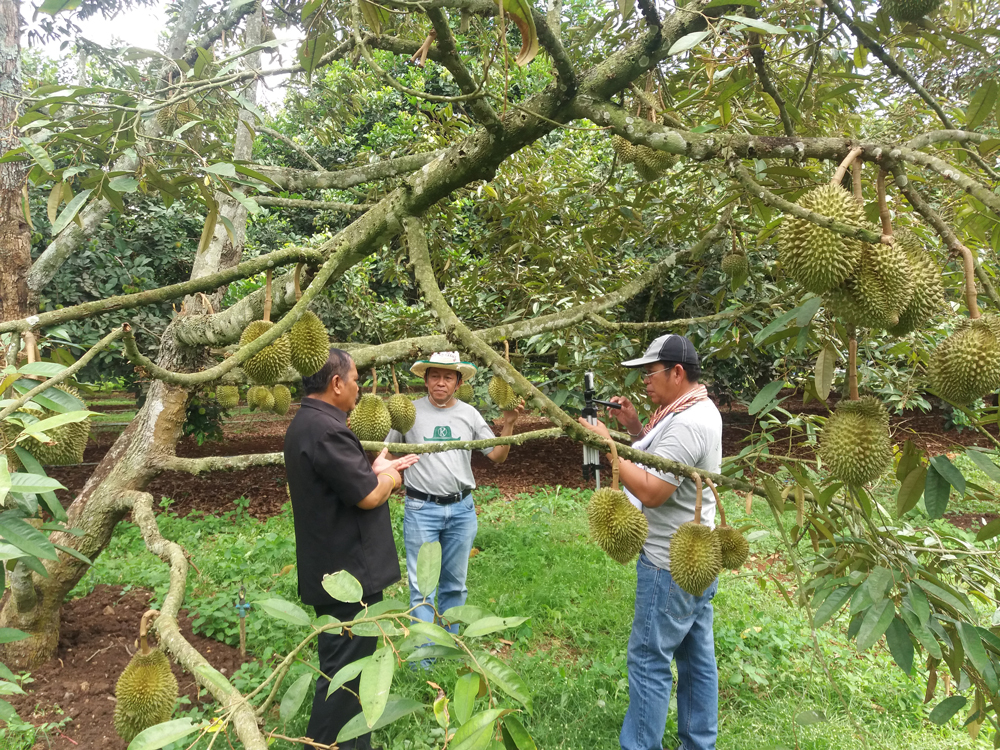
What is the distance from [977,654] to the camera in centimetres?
133

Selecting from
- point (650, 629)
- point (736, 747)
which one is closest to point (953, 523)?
point (736, 747)

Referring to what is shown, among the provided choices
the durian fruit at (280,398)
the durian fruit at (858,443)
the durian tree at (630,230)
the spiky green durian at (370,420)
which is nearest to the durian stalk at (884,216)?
the durian tree at (630,230)

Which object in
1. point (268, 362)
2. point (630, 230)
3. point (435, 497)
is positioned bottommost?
point (435, 497)

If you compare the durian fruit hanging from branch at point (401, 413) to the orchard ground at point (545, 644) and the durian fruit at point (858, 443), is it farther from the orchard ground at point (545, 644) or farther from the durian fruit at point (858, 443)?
the durian fruit at point (858, 443)

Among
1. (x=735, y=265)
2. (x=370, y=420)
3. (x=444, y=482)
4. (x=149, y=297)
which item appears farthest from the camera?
(x=444, y=482)

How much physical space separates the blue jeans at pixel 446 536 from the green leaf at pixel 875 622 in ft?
7.60

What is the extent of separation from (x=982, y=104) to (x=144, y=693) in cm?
256

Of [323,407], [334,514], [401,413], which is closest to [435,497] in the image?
[401,413]

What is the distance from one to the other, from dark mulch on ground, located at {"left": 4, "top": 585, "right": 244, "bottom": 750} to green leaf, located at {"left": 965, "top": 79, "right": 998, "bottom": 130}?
362 cm

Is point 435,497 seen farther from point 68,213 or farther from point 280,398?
point 68,213

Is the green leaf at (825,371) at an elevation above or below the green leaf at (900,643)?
above

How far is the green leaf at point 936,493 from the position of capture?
1279 millimetres

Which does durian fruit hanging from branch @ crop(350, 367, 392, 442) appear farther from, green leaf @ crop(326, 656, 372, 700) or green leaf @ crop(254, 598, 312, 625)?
green leaf @ crop(326, 656, 372, 700)

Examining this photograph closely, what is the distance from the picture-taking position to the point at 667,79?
8.48 ft
